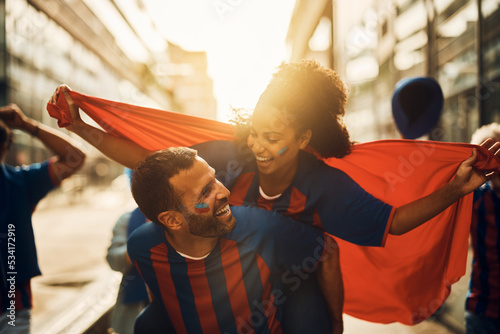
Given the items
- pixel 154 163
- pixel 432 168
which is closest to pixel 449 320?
pixel 432 168

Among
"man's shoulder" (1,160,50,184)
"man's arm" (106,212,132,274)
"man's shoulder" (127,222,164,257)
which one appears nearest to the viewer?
"man's shoulder" (127,222,164,257)

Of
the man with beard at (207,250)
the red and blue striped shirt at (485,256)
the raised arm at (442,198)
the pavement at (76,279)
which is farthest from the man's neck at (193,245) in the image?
the red and blue striped shirt at (485,256)

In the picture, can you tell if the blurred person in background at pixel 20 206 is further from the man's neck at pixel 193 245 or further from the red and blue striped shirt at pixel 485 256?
the red and blue striped shirt at pixel 485 256

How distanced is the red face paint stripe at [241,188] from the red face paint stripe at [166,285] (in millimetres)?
449

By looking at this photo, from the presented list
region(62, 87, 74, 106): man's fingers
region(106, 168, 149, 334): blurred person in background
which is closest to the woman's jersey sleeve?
region(106, 168, 149, 334): blurred person in background

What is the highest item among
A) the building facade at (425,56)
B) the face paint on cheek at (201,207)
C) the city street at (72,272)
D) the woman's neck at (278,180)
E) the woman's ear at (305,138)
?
the building facade at (425,56)

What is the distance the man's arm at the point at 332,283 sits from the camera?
167 cm

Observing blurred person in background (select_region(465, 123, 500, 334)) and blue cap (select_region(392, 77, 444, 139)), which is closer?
blurred person in background (select_region(465, 123, 500, 334))

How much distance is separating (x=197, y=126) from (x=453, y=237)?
149 centimetres

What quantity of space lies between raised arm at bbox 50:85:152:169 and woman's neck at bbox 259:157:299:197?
70cm

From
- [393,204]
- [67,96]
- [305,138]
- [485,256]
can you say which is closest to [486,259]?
[485,256]

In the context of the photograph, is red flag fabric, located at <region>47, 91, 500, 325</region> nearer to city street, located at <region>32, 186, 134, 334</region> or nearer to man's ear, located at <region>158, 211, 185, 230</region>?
man's ear, located at <region>158, 211, 185, 230</region>

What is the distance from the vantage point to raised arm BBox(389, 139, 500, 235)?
1.44 metres

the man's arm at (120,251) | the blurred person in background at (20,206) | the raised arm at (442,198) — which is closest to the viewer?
the raised arm at (442,198)
